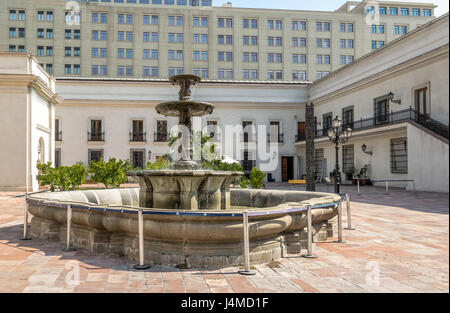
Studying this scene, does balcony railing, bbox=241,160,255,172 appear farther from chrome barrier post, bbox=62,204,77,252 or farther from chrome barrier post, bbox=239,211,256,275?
chrome barrier post, bbox=239,211,256,275

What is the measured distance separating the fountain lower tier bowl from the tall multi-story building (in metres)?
41.3

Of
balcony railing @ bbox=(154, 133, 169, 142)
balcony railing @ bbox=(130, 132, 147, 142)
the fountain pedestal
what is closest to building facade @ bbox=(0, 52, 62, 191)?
balcony railing @ bbox=(130, 132, 147, 142)

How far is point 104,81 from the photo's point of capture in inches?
1188

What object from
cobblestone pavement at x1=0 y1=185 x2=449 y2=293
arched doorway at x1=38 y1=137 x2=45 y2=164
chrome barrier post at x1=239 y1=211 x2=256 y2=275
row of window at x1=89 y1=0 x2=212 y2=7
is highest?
row of window at x1=89 y1=0 x2=212 y2=7

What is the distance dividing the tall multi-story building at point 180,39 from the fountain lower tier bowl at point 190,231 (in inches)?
1626

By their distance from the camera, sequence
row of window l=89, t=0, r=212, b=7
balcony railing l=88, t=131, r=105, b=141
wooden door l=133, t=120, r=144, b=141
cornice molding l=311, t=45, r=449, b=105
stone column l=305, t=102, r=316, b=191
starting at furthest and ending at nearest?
row of window l=89, t=0, r=212, b=7, wooden door l=133, t=120, r=144, b=141, balcony railing l=88, t=131, r=105, b=141, cornice molding l=311, t=45, r=449, b=105, stone column l=305, t=102, r=316, b=191

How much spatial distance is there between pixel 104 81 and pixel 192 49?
18.3m

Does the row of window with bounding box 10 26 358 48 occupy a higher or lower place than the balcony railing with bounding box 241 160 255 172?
higher

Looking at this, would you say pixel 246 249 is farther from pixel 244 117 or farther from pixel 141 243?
pixel 244 117

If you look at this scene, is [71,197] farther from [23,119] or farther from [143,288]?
[23,119]

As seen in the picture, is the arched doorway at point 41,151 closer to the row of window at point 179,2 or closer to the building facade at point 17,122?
the building facade at point 17,122

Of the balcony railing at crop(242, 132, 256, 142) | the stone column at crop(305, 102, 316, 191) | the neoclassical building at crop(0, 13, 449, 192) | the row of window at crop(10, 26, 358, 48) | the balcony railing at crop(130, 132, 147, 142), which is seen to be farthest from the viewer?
the row of window at crop(10, 26, 358, 48)

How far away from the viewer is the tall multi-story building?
146 feet

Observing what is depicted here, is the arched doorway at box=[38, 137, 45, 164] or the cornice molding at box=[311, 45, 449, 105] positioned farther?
the arched doorway at box=[38, 137, 45, 164]
